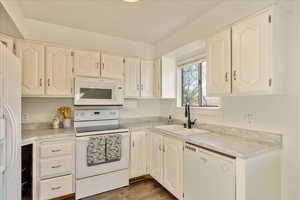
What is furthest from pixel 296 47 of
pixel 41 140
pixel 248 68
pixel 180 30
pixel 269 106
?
pixel 41 140

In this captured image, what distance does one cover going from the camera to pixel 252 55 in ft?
4.79

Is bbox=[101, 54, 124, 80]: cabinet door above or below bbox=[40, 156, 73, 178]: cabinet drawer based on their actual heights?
above

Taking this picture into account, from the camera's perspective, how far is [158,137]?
243 cm

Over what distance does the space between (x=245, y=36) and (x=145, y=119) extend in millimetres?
2325

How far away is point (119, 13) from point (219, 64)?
4.81 feet

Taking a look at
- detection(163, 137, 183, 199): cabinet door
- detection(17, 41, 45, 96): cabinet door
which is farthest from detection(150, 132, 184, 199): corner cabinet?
detection(17, 41, 45, 96): cabinet door

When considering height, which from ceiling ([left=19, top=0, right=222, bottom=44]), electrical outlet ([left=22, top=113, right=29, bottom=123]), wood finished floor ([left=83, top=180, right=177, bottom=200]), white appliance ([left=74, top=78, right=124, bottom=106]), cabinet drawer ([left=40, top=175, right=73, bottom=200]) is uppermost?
ceiling ([left=19, top=0, right=222, bottom=44])

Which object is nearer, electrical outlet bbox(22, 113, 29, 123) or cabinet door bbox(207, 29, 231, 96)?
cabinet door bbox(207, 29, 231, 96)

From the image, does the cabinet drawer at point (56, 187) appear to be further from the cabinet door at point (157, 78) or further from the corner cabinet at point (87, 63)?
the cabinet door at point (157, 78)

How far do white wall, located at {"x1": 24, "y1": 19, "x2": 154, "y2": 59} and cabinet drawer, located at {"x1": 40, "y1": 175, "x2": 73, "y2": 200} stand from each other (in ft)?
6.59

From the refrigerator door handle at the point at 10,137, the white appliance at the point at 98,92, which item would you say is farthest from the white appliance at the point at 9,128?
the white appliance at the point at 98,92

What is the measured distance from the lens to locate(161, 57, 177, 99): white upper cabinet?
2957 mm

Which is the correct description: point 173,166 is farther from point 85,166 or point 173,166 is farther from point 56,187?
point 56,187

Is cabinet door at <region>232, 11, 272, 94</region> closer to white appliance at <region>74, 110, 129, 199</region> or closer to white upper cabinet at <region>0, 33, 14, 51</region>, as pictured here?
white appliance at <region>74, 110, 129, 199</region>
